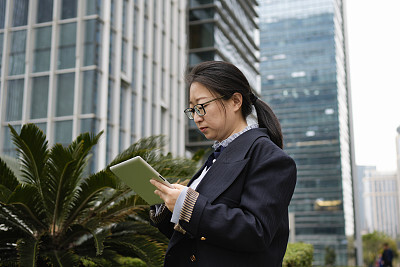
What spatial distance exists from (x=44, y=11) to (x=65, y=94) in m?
3.06

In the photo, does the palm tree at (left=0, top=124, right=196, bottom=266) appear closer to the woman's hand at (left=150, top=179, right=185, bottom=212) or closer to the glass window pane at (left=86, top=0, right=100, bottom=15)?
the woman's hand at (left=150, top=179, right=185, bottom=212)

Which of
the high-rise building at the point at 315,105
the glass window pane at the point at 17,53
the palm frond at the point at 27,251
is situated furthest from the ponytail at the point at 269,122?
the high-rise building at the point at 315,105

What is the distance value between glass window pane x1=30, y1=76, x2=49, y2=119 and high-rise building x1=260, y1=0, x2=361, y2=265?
6356 cm

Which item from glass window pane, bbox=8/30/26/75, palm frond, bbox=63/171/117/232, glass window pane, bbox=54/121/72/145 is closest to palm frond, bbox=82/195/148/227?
palm frond, bbox=63/171/117/232

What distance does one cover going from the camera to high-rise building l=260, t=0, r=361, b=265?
272 ft

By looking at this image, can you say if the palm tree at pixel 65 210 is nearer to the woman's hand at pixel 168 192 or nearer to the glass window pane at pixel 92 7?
the woman's hand at pixel 168 192

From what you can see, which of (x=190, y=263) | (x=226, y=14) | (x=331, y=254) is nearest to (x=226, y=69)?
(x=190, y=263)

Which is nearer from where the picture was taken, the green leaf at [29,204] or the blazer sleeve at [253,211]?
the blazer sleeve at [253,211]

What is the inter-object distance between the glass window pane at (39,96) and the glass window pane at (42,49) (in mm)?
418

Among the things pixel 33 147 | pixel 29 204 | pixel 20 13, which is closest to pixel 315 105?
pixel 20 13

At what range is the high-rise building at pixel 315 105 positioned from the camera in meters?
83.0

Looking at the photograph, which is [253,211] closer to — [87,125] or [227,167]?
[227,167]

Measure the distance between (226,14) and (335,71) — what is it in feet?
182

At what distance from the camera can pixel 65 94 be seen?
1753cm
